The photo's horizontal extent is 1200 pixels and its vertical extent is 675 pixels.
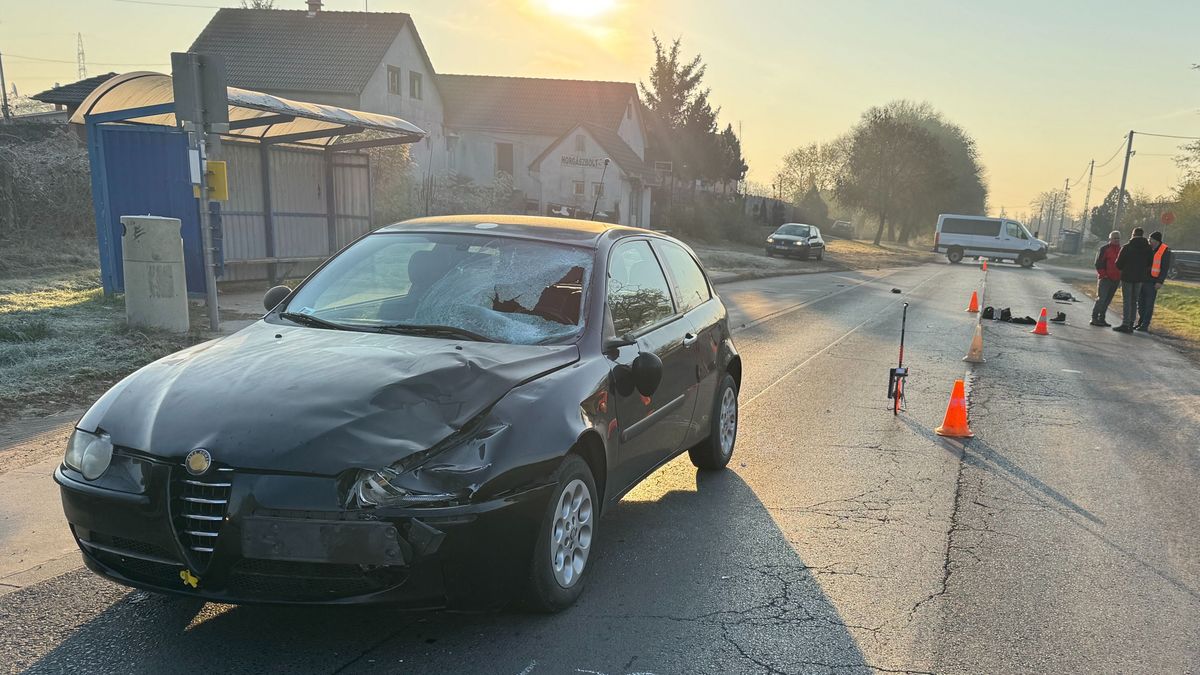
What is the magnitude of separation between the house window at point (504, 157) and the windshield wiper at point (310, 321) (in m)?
44.1

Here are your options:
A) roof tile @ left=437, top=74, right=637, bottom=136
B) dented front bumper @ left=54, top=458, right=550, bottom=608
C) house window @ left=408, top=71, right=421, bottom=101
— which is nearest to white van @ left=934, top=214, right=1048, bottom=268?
roof tile @ left=437, top=74, right=637, bottom=136

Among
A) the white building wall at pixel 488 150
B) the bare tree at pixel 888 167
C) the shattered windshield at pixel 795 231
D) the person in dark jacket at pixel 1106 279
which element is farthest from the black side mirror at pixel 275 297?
the bare tree at pixel 888 167

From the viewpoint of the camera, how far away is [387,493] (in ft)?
9.93

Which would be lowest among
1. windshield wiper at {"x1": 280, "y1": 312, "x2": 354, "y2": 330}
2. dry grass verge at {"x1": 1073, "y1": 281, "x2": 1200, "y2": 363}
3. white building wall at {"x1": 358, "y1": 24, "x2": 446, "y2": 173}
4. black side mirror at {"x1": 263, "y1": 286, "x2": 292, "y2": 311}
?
dry grass verge at {"x1": 1073, "y1": 281, "x2": 1200, "y2": 363}

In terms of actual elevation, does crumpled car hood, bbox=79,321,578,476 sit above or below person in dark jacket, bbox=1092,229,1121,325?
above

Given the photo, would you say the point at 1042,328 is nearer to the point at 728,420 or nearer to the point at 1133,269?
the point at 1133,269

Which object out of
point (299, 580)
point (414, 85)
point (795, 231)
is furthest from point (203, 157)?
point (414, 85)

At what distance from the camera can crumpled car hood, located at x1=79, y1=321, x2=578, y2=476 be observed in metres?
3.03

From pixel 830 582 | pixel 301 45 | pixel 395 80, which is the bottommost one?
pixel 830 582

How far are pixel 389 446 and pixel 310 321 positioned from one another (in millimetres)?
1562

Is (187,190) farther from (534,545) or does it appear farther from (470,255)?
(534,545)

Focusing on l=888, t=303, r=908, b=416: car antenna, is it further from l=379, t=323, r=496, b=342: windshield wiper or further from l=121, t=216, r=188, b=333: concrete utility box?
l=121, t=216, r=188, b=333: concrete utility box

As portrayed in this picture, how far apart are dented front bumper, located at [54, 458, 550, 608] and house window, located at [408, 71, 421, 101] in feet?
132

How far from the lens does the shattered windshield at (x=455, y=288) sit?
4176mm
